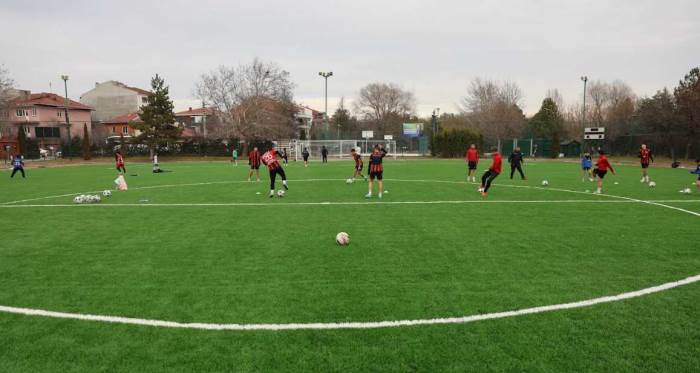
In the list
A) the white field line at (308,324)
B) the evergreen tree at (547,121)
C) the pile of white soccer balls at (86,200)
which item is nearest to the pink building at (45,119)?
the pile of white soccer balls at (86,200)

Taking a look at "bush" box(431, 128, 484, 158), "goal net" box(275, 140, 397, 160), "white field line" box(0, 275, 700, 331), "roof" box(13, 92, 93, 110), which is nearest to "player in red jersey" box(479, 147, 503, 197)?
"white field line" box(0, 275, 700, 331)

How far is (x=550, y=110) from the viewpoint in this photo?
70.9 m

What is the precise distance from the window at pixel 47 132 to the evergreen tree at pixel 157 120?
26.0 m

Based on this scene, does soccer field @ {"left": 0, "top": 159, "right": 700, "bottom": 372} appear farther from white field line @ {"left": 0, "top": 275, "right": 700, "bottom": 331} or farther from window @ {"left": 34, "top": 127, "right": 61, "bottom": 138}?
window @ {"left": 34, "top": 127, "right": 61, "bottom": 138}

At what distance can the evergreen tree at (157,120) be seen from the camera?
52.6 meters

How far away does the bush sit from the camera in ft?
178

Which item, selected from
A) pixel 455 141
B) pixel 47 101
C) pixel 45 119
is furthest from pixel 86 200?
pixel 47 101

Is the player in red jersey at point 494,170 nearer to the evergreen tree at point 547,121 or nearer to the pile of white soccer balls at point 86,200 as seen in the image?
the pile of white soccer balls at point 86,200

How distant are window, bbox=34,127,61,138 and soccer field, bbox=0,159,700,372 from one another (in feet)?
225

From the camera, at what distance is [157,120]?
5272 centimetres

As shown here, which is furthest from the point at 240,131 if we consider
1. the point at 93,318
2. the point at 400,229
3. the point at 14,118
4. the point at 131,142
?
the point at 93,318

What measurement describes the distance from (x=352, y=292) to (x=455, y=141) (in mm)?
50764

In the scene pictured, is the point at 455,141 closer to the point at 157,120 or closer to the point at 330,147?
the point at 330,147

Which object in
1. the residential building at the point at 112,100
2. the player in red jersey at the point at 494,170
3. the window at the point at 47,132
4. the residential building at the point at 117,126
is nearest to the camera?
the player in red jersey at the point at 494,170
